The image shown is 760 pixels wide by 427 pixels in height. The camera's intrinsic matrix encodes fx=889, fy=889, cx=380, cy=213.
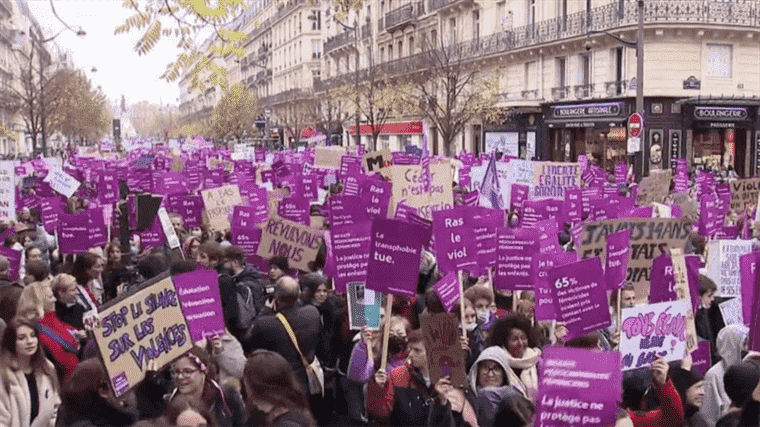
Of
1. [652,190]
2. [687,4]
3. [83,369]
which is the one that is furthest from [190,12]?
[687,4]

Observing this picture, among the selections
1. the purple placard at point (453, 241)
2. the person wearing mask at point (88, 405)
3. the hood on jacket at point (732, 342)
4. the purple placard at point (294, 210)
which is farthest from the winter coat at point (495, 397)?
the purple placard at point (294, 210)

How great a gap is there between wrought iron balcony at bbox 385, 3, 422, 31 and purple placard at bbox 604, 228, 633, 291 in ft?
140

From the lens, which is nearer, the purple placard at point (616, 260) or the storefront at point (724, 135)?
the purple placard at point (616, 260)

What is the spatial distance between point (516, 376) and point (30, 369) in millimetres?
2802

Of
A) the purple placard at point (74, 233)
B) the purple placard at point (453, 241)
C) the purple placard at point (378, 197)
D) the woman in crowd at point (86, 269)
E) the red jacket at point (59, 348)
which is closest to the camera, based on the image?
the red jacket at point (59, 348)

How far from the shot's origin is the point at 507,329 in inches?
221

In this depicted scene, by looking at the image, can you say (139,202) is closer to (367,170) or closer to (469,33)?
(367,170)

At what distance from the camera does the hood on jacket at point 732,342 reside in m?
5.85

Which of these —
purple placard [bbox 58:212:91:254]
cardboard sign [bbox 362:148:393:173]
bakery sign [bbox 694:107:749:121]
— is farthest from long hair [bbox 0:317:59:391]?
bakery sign [bbox 694:107:749:121]

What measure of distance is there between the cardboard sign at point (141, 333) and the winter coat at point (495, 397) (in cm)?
177

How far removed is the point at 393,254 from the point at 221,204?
26.0 ft

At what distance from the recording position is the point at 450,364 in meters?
5.37

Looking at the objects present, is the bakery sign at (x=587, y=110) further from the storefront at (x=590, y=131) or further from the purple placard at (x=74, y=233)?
the purple placard at (x=74, y=233)

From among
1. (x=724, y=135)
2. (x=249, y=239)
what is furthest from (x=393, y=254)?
(x=724, y=135)
